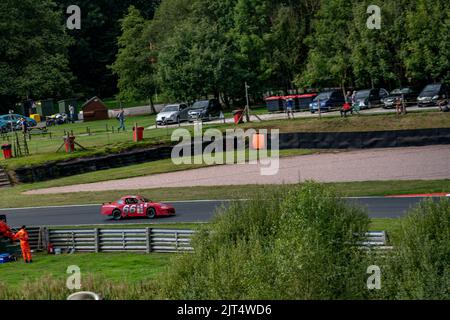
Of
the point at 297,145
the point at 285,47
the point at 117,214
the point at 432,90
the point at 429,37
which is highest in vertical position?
the point at 429,37

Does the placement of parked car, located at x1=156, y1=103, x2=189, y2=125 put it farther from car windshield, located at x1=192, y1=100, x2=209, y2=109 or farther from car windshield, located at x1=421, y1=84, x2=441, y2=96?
car windshield, located at x1=421, y1=84, x2=441, y2=96

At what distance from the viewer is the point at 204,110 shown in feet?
207

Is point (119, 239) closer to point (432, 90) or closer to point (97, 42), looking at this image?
point (432, 90)

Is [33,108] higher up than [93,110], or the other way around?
[33,108]

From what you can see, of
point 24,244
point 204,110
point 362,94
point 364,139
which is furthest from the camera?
point 204,110

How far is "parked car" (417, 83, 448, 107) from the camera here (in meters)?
53.9

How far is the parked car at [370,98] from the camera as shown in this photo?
58.8 metres

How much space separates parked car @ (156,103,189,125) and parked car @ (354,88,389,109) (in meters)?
13.0

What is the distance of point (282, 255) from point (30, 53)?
63.1 meters

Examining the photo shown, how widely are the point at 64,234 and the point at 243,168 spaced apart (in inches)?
642

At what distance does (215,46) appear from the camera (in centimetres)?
7050

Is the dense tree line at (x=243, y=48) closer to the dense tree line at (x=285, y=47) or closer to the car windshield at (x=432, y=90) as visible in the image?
the dense tree line at (x=285, y=47)

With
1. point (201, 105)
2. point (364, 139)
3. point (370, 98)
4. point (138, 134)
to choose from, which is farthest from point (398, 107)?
point (201, 105)

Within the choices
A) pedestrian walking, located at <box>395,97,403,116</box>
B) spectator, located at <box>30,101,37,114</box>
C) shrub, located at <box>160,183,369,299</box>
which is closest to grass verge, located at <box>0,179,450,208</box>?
shrub, located at <box>160,183,369,299</box>
